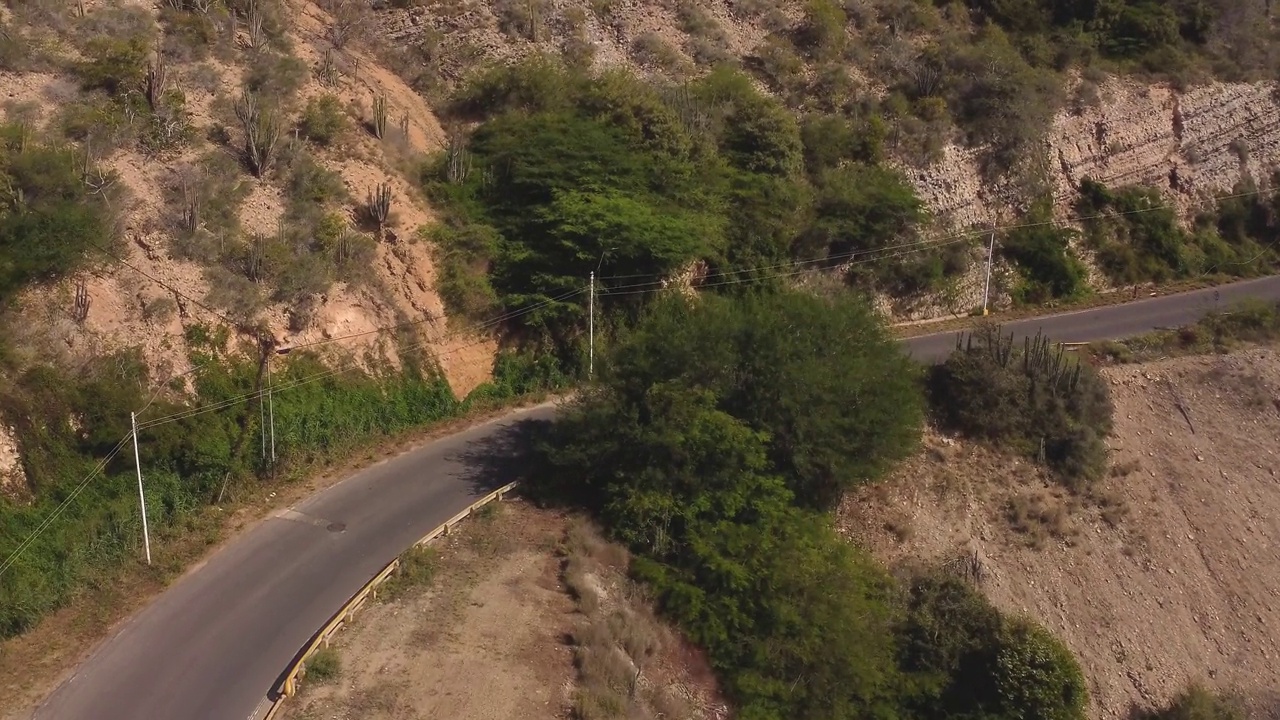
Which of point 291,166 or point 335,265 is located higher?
point 291,166

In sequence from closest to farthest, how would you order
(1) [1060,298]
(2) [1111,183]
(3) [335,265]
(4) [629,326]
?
(3) [335,265]
(4) [629,326]
(1) [1060,298]
(2) [1111,183]

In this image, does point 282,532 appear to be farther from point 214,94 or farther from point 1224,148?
point 1224,148

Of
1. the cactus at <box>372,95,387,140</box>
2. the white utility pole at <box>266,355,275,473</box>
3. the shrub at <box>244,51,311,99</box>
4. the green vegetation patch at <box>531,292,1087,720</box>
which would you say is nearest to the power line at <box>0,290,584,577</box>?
the white utility pole at <box>266,355,275,473</box>

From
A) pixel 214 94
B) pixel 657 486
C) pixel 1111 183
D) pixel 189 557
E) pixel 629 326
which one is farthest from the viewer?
pixel 1111 183

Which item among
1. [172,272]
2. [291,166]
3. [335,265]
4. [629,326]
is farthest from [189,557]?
[629,326]

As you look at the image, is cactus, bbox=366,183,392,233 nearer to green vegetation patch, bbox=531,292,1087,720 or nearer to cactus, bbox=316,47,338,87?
cactus, bbox=316,47,338,87

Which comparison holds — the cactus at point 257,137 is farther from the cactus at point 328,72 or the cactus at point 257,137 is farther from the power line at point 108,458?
the power line at point 108,458
